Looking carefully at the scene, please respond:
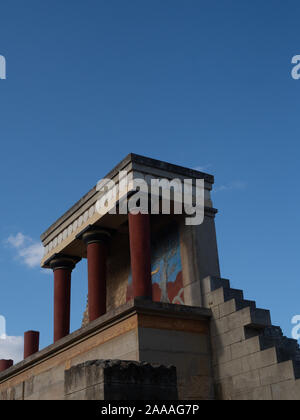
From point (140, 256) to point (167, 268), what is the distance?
87.5 inches

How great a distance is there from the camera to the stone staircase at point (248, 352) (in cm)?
1141

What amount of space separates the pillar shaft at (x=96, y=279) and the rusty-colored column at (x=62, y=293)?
2657 mm

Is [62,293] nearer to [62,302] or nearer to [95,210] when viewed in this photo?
[62,302]

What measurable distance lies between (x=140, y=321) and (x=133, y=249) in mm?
2538

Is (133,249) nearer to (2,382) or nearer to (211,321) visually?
(211,321)

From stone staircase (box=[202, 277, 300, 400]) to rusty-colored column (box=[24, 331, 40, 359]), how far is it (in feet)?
28.0

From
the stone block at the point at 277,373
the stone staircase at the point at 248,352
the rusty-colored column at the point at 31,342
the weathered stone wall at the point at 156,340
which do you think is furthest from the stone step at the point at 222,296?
the rusty-colored column at the point at 31,342

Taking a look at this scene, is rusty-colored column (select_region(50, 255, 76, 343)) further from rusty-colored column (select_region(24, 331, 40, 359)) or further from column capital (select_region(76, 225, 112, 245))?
column capital (select_region(76, 225, 112, 245))

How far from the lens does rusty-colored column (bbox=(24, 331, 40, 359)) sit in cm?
2012

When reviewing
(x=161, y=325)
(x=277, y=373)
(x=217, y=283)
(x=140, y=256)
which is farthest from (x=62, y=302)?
(x=277, y=373)

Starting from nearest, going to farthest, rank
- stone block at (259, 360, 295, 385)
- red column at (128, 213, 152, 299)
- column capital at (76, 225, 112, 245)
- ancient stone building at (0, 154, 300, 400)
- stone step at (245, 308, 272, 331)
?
1. stone block at (259, 360, 295, 385)
2. ancient stone building at (0, 154, 300, 400)
3. stone step at (245, 308, 272, 331)
4. red column at (128, 213, 152, 299)
5. column capital at (76, 225, 112, 245)

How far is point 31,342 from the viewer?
20.2m

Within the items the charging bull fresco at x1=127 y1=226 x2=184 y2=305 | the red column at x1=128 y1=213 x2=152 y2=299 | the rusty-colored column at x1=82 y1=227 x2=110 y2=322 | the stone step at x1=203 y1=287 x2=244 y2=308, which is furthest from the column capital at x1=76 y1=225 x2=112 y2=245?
the stone step at x1=203 y1=287 x2=244 y2=308
